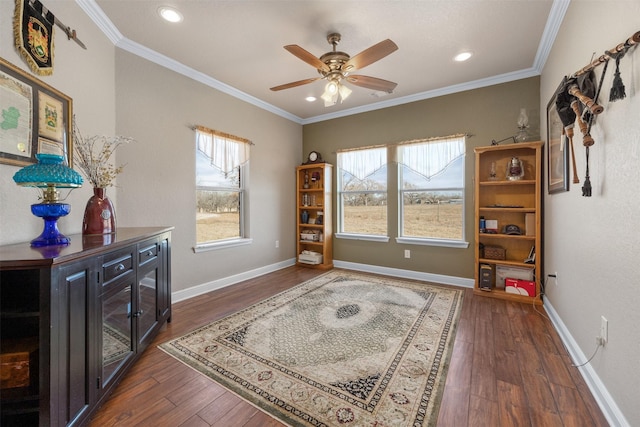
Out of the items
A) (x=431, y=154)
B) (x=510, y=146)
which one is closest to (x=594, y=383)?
(x=510, y=146)

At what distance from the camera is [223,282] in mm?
3730

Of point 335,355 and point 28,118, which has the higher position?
point 28,118

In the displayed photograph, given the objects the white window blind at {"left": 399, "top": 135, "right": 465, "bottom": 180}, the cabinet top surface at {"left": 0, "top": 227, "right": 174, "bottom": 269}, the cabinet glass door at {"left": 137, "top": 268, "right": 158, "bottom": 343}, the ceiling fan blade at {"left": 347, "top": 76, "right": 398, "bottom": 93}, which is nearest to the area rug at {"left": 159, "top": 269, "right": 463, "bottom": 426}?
the cabinet glass door at {"left": 137, "top": 268, "right": 158, "bottom": 343}

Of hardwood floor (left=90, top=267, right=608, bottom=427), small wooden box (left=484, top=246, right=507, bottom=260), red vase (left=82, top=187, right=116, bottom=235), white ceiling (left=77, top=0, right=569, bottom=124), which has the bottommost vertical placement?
hardwood floor (left=90, top=267, right=608, bottom=427)

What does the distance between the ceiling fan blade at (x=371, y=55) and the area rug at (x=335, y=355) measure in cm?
240

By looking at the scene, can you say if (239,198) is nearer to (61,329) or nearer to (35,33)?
(35,33)

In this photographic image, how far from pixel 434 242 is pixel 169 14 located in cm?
406

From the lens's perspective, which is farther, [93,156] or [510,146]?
[510,146]

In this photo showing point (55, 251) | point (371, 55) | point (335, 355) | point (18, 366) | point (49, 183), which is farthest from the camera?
point (371, 55)

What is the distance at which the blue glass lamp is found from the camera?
135 cm

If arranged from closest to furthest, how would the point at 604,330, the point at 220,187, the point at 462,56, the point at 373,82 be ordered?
the point at 604,330 < the point at 373,82 < the point at 462,56 < the point at 220,187

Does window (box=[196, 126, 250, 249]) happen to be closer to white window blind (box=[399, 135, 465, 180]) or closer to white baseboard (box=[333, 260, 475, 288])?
white baseboard (box=[333, 260, 475, 288])

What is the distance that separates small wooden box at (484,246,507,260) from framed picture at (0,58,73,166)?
4.44m

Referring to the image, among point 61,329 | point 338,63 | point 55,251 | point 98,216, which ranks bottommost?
point 61,329
